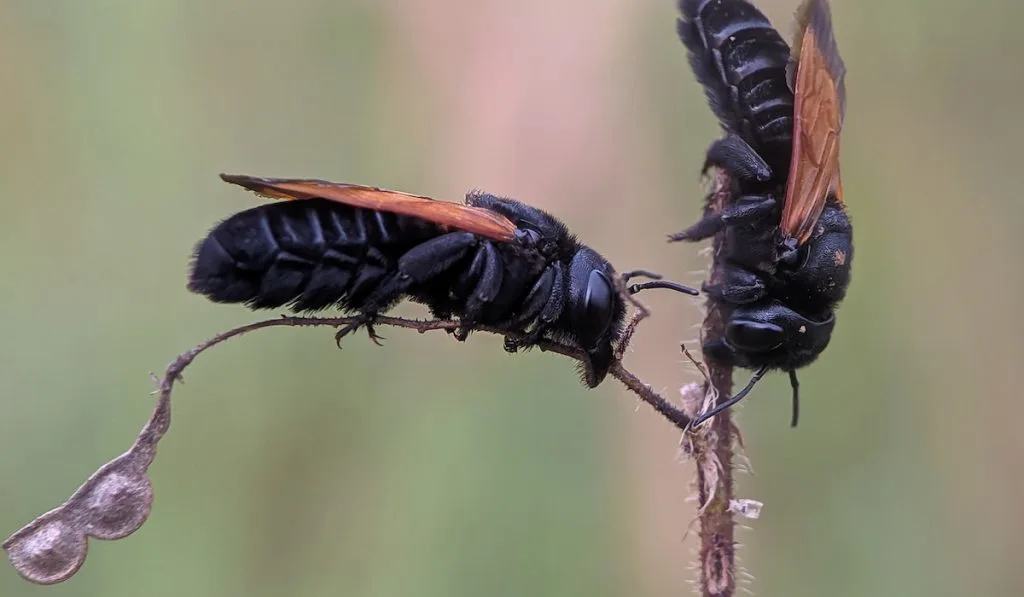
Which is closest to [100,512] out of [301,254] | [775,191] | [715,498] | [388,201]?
[301,254]

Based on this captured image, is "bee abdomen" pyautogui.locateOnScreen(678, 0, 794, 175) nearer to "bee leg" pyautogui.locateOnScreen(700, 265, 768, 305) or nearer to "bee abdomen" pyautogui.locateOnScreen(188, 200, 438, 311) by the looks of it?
"bee leg" pyautogui.locateOnScreen(700, 265, 768, 305)

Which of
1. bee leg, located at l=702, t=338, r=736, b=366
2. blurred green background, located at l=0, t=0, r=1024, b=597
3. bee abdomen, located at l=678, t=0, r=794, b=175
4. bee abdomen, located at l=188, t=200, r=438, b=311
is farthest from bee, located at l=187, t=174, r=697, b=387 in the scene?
blurred green background, located at l=0, t=0, r=1024, b=597

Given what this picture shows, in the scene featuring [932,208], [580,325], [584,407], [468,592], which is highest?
[932,208]

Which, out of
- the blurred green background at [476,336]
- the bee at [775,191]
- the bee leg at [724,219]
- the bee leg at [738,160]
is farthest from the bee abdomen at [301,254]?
the blurred green background at [476,336]

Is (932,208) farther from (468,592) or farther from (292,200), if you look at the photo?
(292,200)

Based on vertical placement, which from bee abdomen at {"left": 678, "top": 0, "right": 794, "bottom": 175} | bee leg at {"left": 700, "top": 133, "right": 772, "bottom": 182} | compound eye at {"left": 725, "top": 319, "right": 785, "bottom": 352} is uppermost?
bee abdomen at {"left": 678, "top": 0, "right": 794, "bottom": 175}

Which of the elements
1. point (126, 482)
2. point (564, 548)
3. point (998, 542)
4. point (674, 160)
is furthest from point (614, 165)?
point (126, 482)

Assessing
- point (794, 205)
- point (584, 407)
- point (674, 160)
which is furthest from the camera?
point (674, 160)
